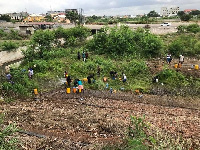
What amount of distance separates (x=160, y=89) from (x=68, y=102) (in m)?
6.80

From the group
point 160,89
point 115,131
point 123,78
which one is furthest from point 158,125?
point 123,78

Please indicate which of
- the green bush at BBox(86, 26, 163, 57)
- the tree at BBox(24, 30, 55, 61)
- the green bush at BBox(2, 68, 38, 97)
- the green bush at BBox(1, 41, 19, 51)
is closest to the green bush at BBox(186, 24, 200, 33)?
the green bush at BBox(86, 26, 163, 57)

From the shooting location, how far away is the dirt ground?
9.80m

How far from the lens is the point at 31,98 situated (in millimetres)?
15758

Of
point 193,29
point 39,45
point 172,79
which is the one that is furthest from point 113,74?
point 193,29

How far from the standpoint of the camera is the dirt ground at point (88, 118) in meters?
9.80

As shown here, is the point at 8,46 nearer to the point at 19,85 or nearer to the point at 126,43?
the point at 19,85

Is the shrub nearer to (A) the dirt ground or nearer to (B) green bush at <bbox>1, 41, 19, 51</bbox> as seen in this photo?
(B) green bush at <bbox>1, 41, 19, 51</bbox>

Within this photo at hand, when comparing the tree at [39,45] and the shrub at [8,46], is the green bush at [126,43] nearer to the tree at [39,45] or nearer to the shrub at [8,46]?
the tree at [39,45]

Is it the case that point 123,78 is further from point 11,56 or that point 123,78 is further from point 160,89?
point 11,56

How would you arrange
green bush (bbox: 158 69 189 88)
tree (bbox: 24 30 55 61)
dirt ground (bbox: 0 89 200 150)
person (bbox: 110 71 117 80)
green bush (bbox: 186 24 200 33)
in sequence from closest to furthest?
1. dirt ground (bbox: 0 89 200 150)
2. green bush (bbox: 158 69 189 88)
3. person (bbox: 110 71 117 80)
4. tree (bbox: 24 30 55 61)
5. green bush (bbox: 186 24 200 33)

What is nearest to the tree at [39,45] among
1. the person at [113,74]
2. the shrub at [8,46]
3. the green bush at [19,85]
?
the shrub at [8,46]

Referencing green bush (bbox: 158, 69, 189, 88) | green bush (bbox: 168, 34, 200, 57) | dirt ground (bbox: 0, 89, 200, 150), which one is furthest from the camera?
green bush (bbox: 168, 34, 200, 57)

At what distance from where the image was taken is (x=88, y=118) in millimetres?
12078
